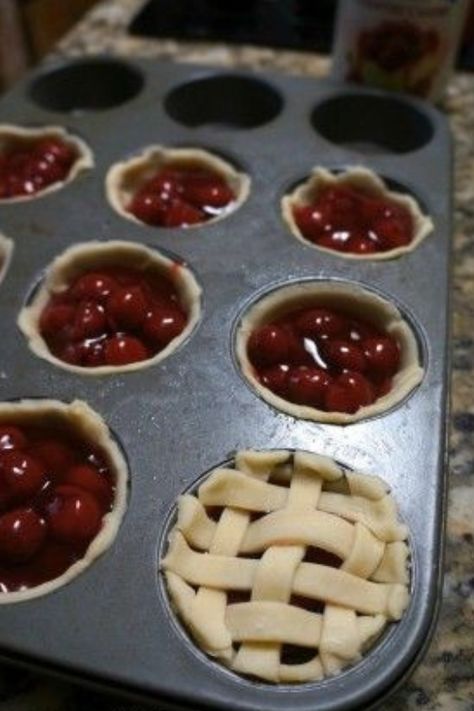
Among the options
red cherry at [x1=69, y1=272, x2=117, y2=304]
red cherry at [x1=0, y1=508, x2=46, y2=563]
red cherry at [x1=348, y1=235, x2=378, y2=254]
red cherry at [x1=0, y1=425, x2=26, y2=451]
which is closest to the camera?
red cherry at [x1=0, y1=508, x2=46, y2=563]

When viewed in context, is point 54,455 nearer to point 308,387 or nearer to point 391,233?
point 308,387

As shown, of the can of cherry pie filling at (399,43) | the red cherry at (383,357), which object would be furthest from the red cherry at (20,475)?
the can of cherry pie filling at (399,43)

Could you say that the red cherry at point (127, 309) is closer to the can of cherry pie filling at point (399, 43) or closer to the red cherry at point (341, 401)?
the red cherry at point (341, 401)

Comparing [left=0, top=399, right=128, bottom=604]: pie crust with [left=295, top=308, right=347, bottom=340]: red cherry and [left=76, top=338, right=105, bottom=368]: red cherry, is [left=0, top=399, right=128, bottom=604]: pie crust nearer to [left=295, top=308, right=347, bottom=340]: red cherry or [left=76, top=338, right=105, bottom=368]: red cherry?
[left=76, top=338, right=105, bottom=368]: red cherry

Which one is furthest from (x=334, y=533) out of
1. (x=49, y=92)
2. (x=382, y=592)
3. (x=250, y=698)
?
(x=49, y=92)

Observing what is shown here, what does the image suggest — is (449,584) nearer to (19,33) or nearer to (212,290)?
(212,290)

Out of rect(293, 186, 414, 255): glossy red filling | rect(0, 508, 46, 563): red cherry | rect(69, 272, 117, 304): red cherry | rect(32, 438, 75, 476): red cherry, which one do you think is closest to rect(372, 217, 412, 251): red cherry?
rect(293, 186, 414, 255): glossy red filling
